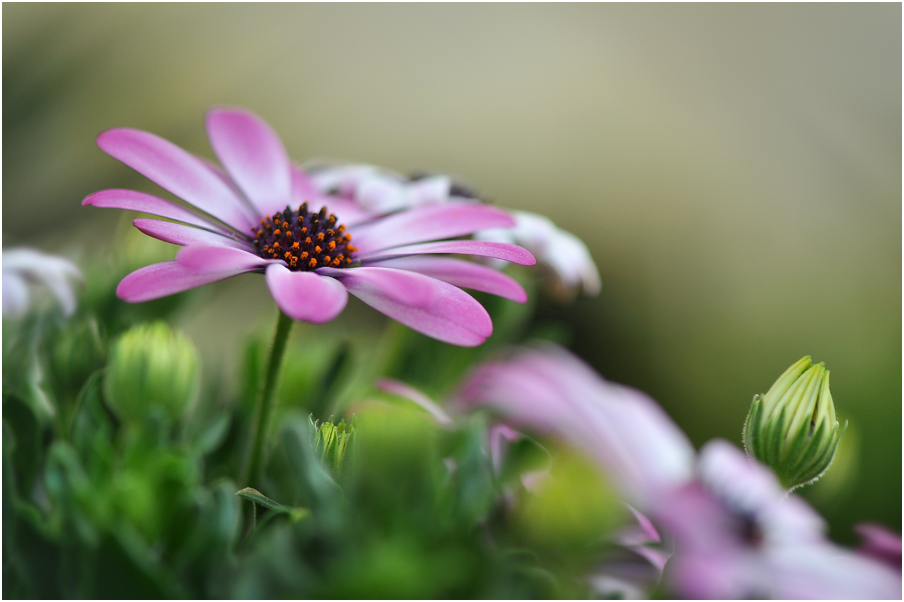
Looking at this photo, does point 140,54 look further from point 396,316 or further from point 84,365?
point 396,316

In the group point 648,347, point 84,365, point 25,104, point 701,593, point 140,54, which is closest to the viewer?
point 701,593

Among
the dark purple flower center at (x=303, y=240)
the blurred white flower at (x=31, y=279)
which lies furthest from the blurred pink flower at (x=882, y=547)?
the blurred white flower at (x=31, y=279)

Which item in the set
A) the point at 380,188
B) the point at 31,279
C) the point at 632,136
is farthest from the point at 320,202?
the point at 632,136

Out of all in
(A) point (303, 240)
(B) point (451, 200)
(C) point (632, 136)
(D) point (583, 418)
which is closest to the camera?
(D) point (583, 418)

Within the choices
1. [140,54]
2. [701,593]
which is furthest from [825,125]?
[701,593]

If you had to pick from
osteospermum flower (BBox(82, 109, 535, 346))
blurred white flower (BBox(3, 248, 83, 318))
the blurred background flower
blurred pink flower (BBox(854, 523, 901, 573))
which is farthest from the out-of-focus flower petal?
the blurred background flower

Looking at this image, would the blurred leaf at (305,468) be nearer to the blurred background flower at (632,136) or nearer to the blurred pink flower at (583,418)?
the blurred pink flower at (583,418)

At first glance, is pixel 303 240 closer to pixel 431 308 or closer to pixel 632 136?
pixel 431 308

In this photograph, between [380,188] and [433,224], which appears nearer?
[433,224]
